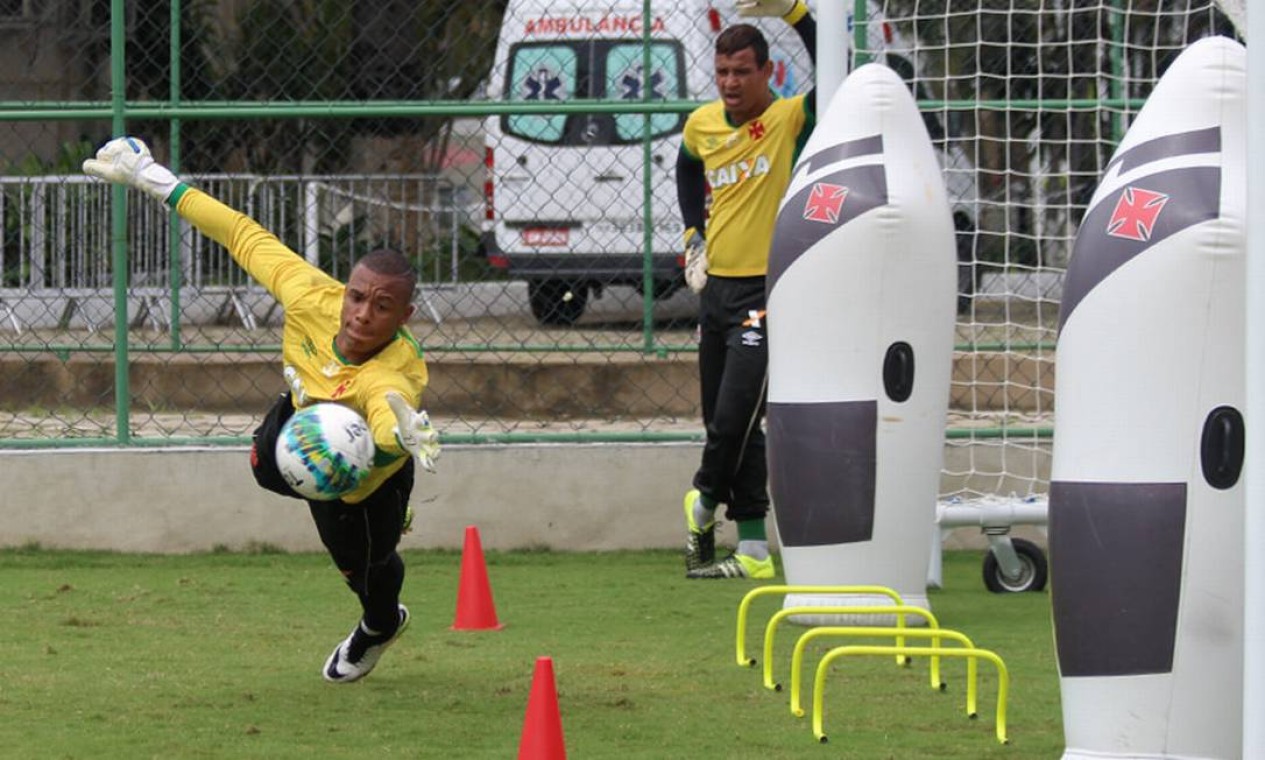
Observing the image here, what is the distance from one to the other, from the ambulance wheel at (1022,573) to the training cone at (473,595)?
2.18 m

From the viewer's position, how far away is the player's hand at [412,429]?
548 centimetres

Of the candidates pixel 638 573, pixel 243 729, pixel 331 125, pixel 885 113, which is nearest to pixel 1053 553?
pixel 243 729

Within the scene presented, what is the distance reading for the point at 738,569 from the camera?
898 centimetres

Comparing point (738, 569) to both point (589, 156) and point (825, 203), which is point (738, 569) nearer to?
point (825, 203)

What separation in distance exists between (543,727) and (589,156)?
6753 mm

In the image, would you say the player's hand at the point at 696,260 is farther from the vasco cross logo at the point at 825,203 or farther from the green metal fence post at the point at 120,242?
the green metal fence post at the point at 120,242

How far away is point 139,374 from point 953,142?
13.9 feet

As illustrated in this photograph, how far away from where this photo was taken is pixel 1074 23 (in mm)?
9969

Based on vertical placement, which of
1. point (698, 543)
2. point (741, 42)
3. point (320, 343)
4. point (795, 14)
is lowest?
point (698, 543)

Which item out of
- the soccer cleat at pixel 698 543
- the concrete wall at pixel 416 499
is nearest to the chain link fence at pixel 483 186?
the concrete wall at pixel 416 499

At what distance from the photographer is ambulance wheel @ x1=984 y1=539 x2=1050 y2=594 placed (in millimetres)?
8734

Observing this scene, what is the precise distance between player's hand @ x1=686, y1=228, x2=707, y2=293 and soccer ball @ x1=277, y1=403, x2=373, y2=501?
3030 millimetres

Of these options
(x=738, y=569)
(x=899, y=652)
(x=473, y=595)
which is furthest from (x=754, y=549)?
(x=899, y=652)

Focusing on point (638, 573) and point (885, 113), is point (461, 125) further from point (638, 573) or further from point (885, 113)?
point (885, 113)
